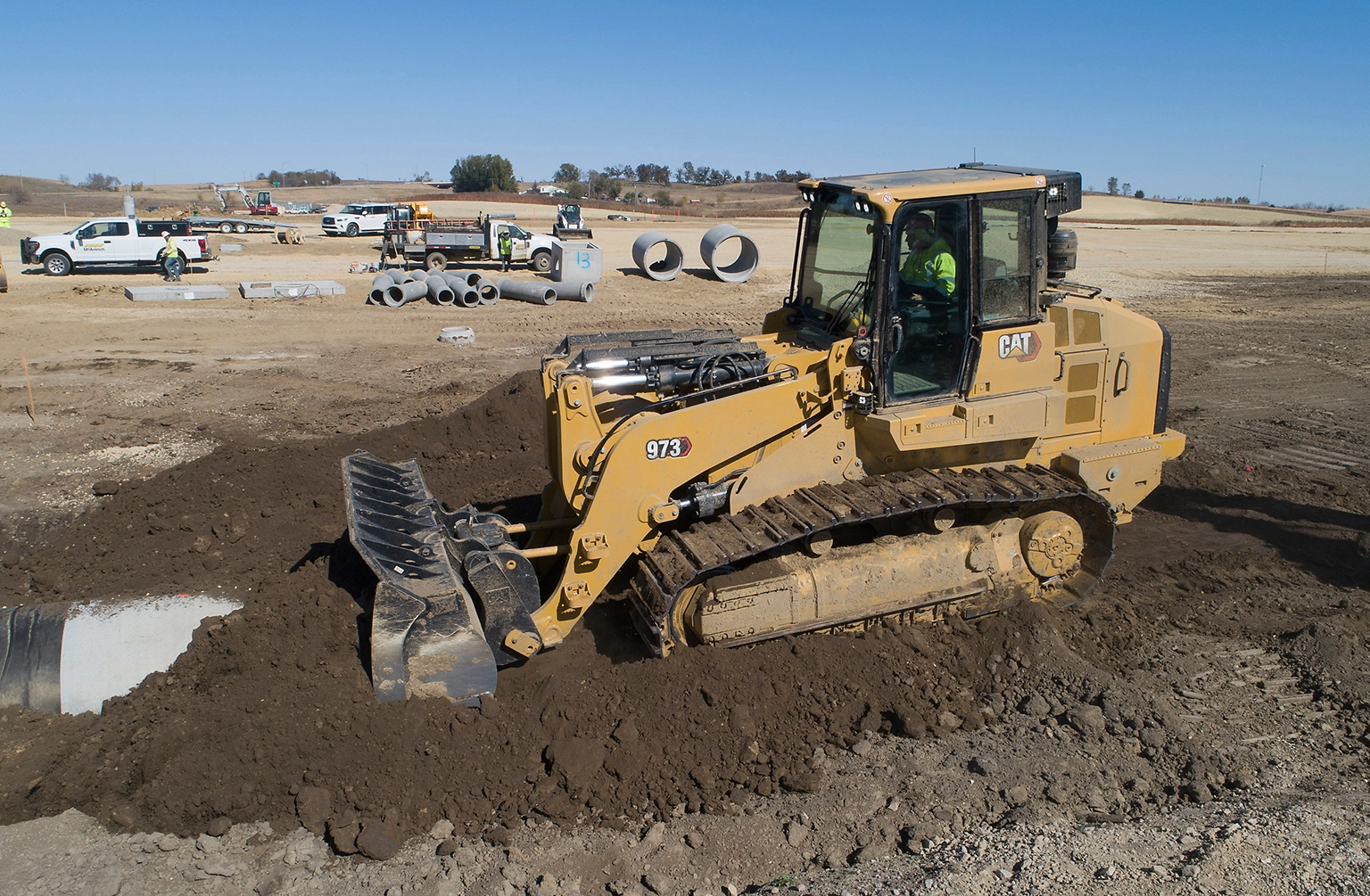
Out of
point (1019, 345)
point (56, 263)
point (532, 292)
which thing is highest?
point (56, 263)

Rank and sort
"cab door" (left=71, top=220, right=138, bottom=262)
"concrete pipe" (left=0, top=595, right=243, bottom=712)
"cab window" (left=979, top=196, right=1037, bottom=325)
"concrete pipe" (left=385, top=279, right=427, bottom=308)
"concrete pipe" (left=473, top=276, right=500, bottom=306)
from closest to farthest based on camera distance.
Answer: "concrete pipe" (left=0, top=595, right=243, bottom=712) < "cab window" (left=979, top=196, right=1037, bottom=325) < "concrete pipe" (left=385, top=279, right=427, bottom=308) < "concrete pipe" (left=473, top=276, right=500, bottom=306) < "cab door" (left=71, top=220, right=138, bottom=262)

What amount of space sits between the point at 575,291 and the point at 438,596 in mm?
17712

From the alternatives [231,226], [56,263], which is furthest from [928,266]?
[231,226]

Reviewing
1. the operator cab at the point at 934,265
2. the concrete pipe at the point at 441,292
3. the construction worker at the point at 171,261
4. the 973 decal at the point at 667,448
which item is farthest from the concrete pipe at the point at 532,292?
the 973 decal at the point at 667,448

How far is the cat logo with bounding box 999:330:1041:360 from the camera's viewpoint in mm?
6297

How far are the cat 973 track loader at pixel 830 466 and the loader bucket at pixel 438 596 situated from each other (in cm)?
1

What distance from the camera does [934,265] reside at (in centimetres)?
605

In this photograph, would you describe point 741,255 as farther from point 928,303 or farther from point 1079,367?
point 928,303

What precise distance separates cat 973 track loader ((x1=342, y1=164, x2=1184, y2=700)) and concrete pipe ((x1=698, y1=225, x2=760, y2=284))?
18.6 m

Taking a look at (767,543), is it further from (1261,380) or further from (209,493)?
(1261,380)

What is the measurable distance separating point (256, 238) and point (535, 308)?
Result: 22.5 m

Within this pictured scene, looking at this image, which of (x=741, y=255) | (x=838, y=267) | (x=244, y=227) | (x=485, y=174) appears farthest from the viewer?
(x=485, y=174)

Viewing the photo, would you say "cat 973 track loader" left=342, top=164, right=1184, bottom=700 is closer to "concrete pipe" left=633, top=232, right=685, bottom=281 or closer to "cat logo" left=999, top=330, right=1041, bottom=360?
"cat logo" left=999, top=330, right=1041, bottom=360

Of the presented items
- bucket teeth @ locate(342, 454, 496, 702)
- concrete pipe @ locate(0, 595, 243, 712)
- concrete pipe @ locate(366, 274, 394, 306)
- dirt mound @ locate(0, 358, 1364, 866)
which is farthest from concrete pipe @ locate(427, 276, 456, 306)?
bucket teeth @ locate(342, 454, 496, 702)
